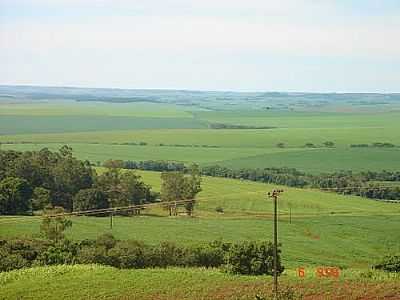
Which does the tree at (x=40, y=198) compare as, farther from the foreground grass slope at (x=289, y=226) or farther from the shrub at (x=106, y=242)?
the shrub at (x=106, y=242)

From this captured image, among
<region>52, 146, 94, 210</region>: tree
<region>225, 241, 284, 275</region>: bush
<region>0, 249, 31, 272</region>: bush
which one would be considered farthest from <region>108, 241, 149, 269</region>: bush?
<region>52, 146, 94, 210</region>: tree

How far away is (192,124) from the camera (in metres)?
108

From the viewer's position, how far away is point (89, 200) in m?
40.7

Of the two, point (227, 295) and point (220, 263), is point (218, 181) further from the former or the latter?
point (227, 295)

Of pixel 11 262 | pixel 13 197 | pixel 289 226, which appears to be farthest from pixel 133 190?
pixel 11 262

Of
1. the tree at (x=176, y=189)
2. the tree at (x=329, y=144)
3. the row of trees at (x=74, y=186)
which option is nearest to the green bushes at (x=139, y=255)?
the row of trees at (x=74, y=186)

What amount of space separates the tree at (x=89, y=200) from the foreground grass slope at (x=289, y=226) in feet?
9.98

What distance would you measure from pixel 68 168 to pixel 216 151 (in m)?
29.2

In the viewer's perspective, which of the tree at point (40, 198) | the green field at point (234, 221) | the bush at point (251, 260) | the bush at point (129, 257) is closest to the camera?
the green field at point (234, 221)

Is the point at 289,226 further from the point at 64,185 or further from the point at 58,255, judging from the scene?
the point at 64,185

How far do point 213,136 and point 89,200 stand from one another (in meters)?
48.1

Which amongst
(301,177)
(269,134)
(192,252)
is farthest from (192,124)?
(192,252)

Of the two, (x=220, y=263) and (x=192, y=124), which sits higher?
(x=192, y=124)

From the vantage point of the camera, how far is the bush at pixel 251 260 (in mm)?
23500
